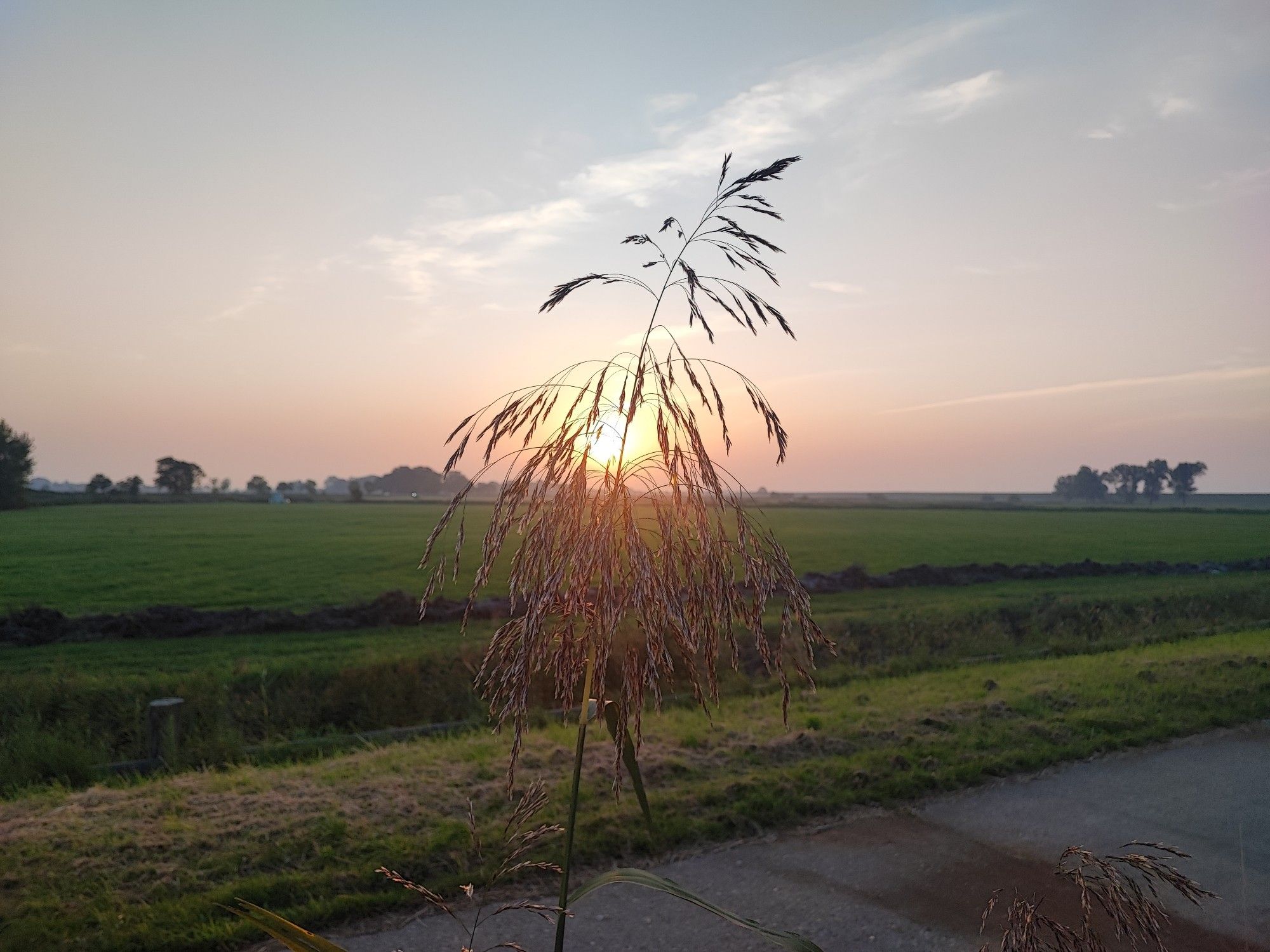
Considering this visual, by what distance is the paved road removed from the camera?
521 cm

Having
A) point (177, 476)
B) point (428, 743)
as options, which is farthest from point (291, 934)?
point (177, 476)

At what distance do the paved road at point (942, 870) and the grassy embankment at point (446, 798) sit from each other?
1.41 feet

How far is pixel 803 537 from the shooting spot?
53.8 meters

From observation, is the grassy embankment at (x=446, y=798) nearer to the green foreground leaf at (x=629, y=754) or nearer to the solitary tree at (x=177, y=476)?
the green foreground leaf at (x=629, y=754)

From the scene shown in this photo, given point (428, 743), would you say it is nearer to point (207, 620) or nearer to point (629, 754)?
point (629, 754)

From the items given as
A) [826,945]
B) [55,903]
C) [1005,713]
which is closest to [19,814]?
[55,903]

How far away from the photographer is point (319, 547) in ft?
157

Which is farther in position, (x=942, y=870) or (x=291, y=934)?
(x=942, y=870)

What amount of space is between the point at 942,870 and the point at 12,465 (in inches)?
2708

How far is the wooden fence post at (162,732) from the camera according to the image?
30.1 feet

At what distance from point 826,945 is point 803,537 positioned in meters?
49.6

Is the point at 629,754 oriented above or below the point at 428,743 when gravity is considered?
above

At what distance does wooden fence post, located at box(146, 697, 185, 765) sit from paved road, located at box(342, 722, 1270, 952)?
503 cm

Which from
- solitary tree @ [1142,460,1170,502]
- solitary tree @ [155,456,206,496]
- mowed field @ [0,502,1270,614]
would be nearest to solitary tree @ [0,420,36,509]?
mowed field @ [0,502,1270,614]
